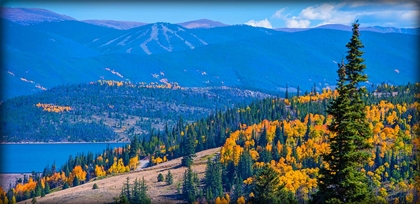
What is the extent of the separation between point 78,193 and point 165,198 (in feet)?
63.9

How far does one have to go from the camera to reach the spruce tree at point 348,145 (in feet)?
110

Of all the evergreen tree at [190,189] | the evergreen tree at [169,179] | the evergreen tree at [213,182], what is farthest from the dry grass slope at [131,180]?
the evergreen tree at [213,182]

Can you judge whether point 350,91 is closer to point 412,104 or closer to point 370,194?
point 370,194

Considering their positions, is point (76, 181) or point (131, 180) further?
point (76, 181)

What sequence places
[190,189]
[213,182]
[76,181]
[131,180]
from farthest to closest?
[76,181] → [131,180] → [213,182] → [190,189]

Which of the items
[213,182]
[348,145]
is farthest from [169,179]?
[348,145]

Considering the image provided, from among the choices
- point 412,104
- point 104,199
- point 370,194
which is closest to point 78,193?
point 104,199

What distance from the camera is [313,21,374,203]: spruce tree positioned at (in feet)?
110

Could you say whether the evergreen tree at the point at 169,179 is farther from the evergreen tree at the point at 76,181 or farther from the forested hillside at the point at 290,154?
the evergreen tree at the point at 76,181

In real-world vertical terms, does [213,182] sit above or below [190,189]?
above

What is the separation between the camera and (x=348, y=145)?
33.8m

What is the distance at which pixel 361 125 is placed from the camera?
34.4 metres

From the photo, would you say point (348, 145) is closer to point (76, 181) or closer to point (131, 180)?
point (131, 180)

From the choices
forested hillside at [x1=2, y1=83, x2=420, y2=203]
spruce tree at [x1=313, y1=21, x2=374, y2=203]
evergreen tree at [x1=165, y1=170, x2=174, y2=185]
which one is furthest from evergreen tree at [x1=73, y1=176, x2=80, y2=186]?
spruce tree at [x1=313, y1=21, x2=374, y2=203]
